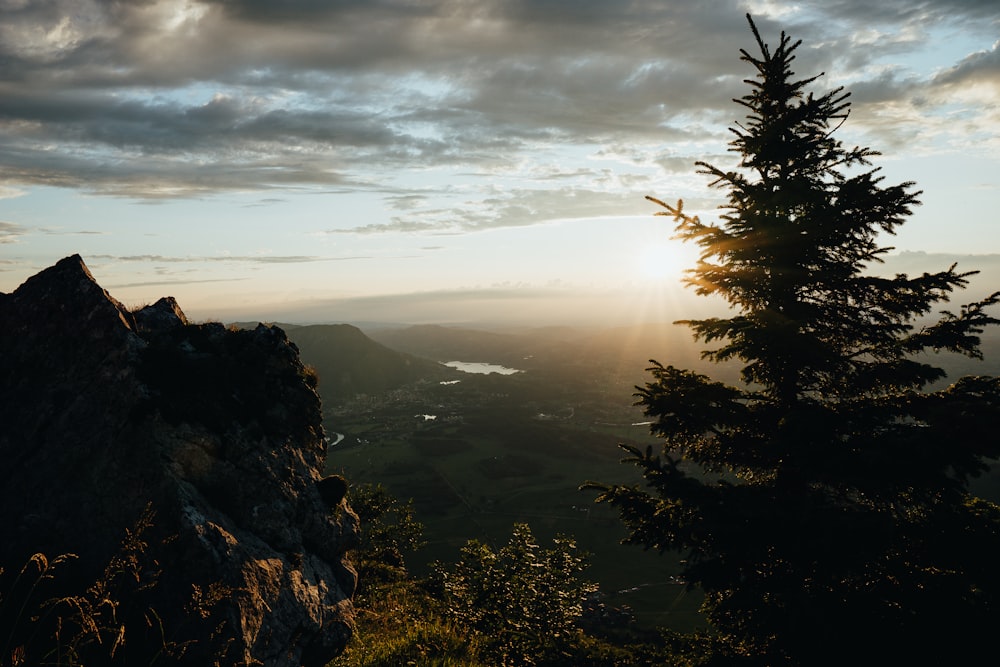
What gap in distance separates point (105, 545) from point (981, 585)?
15.9 metres

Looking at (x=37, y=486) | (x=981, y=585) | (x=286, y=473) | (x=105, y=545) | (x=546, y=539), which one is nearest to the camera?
(x=981, y=585)

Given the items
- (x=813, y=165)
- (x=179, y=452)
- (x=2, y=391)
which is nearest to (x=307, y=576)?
(x=179, y=452)

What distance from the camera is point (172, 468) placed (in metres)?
11.2

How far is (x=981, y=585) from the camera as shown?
8906 millimetres

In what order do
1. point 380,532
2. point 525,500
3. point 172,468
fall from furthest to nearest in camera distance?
1. point 525,500
2. point 380,532
3. point 172,468

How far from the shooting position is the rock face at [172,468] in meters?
9.74

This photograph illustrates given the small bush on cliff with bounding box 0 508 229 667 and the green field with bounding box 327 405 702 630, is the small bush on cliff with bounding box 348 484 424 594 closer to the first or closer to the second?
the small bush on cliff with bounding box 0 508 229 667

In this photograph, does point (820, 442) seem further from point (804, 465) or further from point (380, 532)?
point (380, 532)

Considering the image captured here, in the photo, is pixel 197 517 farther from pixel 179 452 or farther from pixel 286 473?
pixel 286 473

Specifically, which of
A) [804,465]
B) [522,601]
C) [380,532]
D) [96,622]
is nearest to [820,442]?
[804,465]

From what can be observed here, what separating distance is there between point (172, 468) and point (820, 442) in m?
13.6

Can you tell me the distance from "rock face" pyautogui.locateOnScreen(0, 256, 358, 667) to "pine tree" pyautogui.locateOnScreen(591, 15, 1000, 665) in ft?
25.2

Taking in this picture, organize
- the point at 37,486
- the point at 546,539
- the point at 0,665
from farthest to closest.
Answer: the point at 546,539
the point at 37,486
the point at 0,665

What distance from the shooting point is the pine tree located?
866cm
